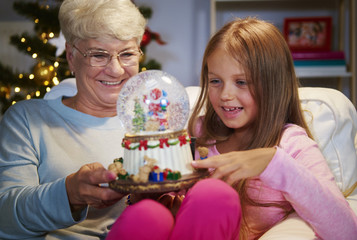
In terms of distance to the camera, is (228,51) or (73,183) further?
(228,51)

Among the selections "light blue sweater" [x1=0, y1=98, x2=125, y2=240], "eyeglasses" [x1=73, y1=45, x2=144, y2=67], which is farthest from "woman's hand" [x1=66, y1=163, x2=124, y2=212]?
"eyeglasses" [x1=73, y1=45, x2=144, y2=67]

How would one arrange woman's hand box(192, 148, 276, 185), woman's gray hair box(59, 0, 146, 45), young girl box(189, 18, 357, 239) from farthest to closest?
woman's gray hair box(59, 0, 146, 45) < young girl box(189, 18, 357, 239) < woman's hand box(192, 148, 276, 185)

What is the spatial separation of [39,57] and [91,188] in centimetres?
207

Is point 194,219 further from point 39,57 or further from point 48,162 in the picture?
point 39,57

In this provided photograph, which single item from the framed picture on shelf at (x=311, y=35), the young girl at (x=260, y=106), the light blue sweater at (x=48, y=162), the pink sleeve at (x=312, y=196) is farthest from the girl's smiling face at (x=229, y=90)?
the framed picture on shelf at (x=311, y=35)

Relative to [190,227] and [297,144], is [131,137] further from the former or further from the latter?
[297,144]

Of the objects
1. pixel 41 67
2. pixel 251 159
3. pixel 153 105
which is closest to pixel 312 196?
pixel 251 159

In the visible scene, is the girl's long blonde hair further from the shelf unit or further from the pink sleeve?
the shelf unit

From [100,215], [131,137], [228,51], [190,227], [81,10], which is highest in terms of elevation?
[81,10]

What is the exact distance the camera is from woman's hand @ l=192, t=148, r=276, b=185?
3.79ft

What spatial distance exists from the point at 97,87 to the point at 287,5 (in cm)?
240

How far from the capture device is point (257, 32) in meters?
1.55

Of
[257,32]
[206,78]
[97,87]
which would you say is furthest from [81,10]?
[257,32]

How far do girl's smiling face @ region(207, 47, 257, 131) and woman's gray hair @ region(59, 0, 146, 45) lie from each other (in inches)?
13.0
